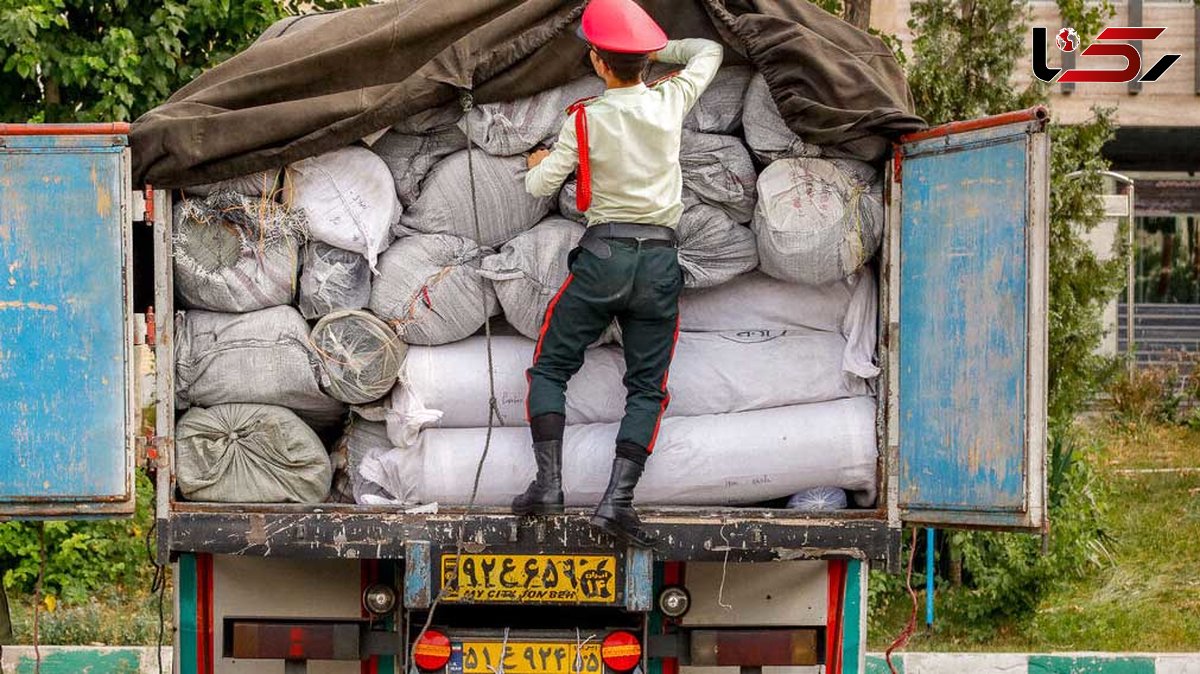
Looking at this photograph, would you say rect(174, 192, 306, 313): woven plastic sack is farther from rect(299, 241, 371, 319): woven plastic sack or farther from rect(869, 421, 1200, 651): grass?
rect(869, 421, 1200, 651): grass

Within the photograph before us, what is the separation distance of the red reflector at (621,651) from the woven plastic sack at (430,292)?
963 mm

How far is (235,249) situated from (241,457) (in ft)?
1.91

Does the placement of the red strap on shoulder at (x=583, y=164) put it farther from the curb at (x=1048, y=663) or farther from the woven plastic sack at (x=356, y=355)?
the curb at (x=1048, y=663)

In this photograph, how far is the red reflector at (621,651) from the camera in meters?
4.35

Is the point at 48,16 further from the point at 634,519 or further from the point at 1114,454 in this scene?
the point at 1114,454

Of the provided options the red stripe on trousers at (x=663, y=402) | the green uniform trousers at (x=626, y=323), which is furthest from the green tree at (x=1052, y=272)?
the green uniform trousers at (x=626, y=323)

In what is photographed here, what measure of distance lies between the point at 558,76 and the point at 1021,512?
1.74 meters

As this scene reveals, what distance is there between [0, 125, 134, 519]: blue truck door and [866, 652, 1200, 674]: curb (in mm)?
3924

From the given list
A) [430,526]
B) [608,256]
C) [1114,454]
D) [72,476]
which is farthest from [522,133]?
[1114,454]

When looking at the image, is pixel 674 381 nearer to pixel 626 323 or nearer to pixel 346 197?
pixel 626 323

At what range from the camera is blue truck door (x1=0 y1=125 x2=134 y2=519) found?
13.6 ft

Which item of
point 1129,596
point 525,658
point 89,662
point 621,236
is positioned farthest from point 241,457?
point 1129,596

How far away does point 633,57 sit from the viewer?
433 centimetres

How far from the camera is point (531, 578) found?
429cm
